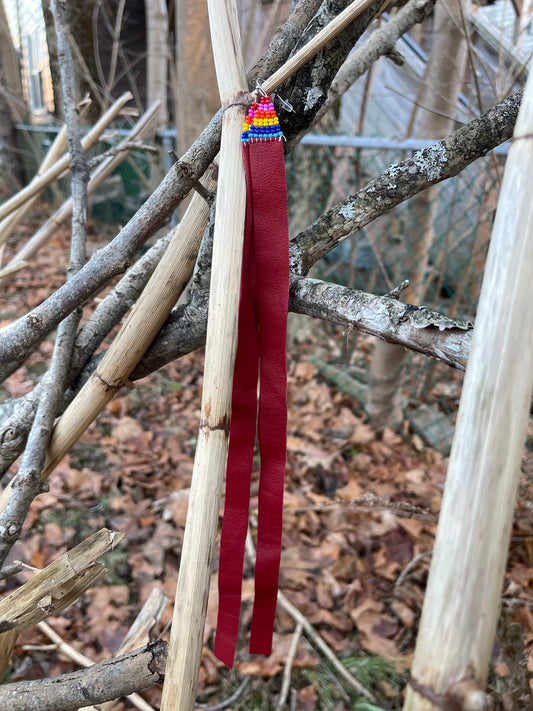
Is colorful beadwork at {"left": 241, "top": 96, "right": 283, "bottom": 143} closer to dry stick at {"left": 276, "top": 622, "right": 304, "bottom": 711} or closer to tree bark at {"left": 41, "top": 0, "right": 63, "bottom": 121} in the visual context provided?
dry stick at {"left": 276, "top": 622, "right": 304, "bottom": 711}

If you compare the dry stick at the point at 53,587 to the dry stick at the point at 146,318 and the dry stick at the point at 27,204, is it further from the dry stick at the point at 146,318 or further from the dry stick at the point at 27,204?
the dry stick at the point at 27,204

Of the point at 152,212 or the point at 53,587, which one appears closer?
the point at 53,587

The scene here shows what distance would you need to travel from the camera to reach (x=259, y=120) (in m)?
0.54

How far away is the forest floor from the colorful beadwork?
1.11 metres

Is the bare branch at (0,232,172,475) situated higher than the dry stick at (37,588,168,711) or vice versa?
the bare branch at (0,232,172,475)

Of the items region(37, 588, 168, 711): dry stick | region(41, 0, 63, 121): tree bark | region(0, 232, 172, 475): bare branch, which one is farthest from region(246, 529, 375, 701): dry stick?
region(41, 0, 63, 121): tree bark

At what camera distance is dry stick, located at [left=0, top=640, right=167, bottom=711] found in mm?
495

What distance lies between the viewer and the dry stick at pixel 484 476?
29 centimetres

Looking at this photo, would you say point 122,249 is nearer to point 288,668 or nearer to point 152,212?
point 152,212

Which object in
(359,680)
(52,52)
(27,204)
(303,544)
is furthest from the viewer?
(52,52)

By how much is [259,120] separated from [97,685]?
0.63m

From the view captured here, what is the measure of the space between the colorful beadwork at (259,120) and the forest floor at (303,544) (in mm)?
1108

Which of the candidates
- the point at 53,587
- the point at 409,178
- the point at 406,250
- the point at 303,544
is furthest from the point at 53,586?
the point at 406,250

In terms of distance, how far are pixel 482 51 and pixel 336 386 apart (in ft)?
7.18
